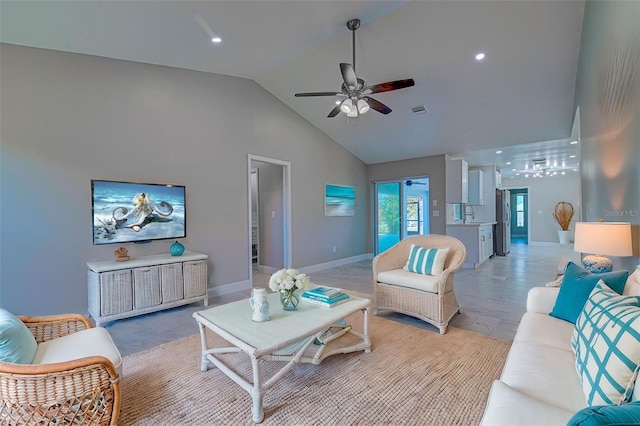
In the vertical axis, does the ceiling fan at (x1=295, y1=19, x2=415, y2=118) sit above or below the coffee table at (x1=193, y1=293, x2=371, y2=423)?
above

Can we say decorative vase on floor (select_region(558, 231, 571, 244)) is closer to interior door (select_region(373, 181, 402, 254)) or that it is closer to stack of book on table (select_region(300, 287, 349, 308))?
interior door (select_region(373, 181, 402, 254))

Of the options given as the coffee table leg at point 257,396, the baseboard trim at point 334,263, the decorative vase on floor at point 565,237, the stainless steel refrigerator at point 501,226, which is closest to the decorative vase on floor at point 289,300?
the coffee table leg at point 257,396

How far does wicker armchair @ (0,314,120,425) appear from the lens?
1337mm

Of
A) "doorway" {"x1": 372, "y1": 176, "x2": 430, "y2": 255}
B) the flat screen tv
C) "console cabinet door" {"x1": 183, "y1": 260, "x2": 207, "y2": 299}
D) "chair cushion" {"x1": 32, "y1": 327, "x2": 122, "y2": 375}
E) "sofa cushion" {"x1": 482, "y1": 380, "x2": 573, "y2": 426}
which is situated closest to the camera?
"sofa cushion" {"x1": 482, "y1": 380, "x2": 573, "y2": 426}

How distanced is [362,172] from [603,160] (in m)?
4.77

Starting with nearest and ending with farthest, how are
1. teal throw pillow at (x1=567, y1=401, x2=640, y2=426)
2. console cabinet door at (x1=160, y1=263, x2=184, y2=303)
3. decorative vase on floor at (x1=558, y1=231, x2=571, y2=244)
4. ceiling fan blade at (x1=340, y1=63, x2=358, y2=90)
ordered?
teal throw pillow at (x1=567, y1=401, x2=640, y2=426), ceiling fan blade at (x1=340, y1=63, x2=358, y2=90), console cabinet door at (x1=160, y1=263, x2=184, y2=303), decorative vase on floor at (x1=558, y1=231, x2=571, y2=244)

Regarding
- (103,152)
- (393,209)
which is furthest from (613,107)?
(393,209)

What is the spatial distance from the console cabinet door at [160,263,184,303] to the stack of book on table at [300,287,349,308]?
1.80 meters

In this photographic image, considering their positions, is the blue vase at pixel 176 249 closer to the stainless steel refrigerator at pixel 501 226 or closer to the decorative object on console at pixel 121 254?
the decorative object on console at pixel 121 254

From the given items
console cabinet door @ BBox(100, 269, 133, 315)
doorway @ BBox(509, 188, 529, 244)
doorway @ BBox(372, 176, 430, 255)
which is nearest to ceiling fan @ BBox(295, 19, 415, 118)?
console cabinet door @ BBox(100, 269, 133, 315)

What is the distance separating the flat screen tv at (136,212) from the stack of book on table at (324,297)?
2242 millimetres

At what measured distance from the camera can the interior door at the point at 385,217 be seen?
7199mm

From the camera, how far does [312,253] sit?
575 cm

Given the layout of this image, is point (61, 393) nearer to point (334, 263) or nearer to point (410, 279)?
point (410, 279)
